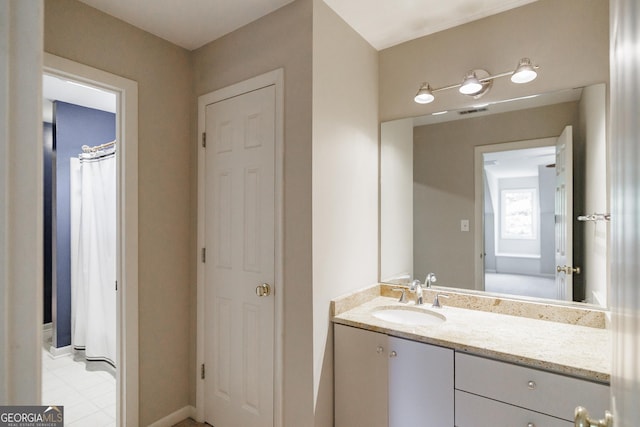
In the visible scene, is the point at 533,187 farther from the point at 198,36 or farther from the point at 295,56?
the point at 198,36

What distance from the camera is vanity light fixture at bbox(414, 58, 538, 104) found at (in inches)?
68.5

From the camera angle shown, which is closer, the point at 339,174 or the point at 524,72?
the point at 524,72

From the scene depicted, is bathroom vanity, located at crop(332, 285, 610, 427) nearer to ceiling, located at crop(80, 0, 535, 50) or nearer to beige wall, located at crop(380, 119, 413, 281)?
beige wall, located at crop(380, 119, 413, 281)

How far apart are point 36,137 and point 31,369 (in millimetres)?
275

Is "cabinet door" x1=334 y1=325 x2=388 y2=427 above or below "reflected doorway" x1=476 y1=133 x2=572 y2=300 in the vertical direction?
below

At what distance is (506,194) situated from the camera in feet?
6.73

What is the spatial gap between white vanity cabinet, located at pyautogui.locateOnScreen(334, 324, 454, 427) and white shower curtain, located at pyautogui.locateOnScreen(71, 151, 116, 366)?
89.8 inches

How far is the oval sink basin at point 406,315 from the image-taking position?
201 cm

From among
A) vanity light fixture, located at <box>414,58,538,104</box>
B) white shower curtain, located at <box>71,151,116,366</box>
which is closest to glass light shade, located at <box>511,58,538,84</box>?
vanity light fixture, located at <box>414,58,538,104</box>

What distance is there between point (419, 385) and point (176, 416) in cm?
167

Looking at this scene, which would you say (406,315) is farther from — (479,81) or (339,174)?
(479,81)

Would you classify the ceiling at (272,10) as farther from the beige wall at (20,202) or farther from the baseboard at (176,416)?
the baseboard at (176,416)

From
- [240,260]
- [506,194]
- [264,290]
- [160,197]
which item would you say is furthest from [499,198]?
[160,197]

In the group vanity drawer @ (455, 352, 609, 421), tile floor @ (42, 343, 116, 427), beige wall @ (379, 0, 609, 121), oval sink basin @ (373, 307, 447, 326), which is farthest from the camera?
tile floor @ (42, 343, 116, 427)
